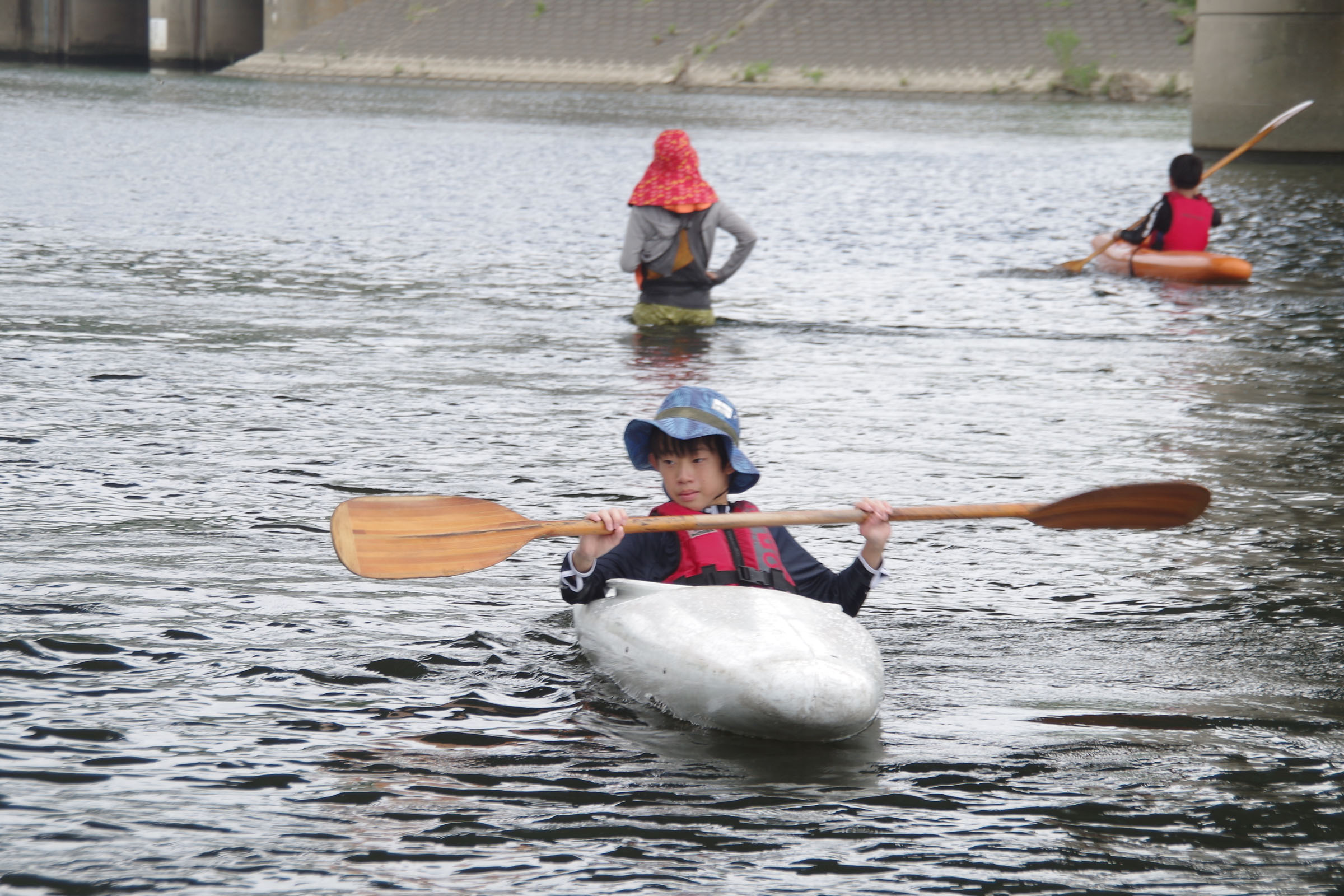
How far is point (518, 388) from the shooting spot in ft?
29.7

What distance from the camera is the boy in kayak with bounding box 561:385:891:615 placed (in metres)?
4.48

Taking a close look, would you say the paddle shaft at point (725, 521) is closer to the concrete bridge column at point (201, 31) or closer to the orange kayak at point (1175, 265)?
the orange kayak at point (1175, 265)

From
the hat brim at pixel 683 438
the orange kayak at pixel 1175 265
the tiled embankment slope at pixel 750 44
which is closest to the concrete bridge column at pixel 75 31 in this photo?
the tiled embankment slope at pixel 750 44

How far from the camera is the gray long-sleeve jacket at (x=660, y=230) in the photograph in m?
10.1

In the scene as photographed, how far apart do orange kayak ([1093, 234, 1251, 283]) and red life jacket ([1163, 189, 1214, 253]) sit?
0.11 m

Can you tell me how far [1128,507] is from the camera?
496cm

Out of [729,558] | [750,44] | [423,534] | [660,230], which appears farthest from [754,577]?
[750,44]

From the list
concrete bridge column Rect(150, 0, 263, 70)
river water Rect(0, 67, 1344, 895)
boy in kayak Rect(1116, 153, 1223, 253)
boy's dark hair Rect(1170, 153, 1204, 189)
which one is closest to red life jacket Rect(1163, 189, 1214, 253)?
boy in kayak Rect(1116, 153, 1223, 253)

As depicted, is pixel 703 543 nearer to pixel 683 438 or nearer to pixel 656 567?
pixel 656 567

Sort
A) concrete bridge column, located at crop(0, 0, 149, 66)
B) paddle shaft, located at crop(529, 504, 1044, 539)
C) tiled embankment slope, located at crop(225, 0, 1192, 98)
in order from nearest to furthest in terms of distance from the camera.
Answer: paddle shaft, located at crop(529, 504, 1044, 539)
tiled embankment slope, located at crop(225, 0, 1192, 98)
concrete bridge column, located at crop(0, 0, 149, 66)

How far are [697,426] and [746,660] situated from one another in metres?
0.69

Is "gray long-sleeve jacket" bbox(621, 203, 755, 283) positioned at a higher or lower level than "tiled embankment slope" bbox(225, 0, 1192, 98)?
lower

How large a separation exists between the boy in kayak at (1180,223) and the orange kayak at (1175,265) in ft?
0.34

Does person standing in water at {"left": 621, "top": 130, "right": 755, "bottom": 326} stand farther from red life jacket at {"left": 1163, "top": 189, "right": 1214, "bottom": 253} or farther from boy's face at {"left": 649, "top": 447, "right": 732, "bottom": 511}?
boy's face at {"left": 649, "top": 447, "right": 732, "bottom": 511}
